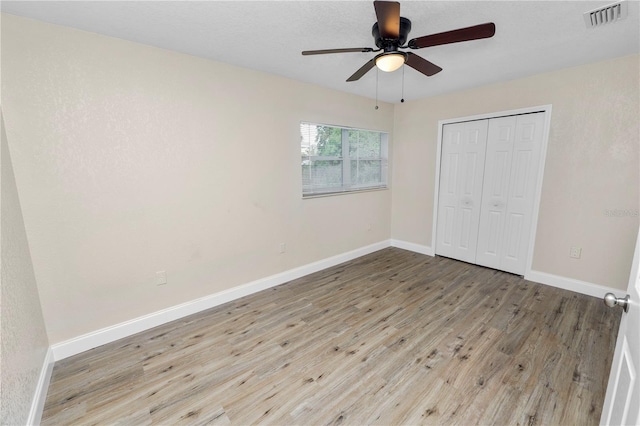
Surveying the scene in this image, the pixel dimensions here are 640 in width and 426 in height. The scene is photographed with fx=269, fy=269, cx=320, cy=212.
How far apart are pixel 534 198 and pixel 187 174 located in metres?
3.99

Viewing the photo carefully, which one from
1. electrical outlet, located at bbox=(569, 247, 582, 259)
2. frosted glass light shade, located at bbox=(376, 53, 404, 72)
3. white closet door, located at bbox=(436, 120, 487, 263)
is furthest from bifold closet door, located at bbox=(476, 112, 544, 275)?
frosted glass light shade, located at bbox=(376, 53, 404, 72)

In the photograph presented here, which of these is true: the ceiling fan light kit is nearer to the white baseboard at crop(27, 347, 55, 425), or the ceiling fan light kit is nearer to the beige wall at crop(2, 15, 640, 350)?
the beige wall at crop(2, 15, 640, 350)

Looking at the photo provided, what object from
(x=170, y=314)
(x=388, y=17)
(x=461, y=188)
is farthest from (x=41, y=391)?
(x=461, y=188)

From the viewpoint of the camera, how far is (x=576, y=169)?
3000mm

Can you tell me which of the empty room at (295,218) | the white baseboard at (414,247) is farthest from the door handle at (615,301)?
the white baseboard at (414,247)

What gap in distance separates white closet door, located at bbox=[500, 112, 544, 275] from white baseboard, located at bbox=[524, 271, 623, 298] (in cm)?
15

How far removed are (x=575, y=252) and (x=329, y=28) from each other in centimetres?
357

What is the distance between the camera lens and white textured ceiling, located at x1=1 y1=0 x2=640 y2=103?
1764 millimetres

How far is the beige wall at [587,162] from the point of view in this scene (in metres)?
2.70

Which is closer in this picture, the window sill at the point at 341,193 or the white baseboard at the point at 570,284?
the white baseboard at the point at 570,284

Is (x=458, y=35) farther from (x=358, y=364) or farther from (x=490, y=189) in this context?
(x=490, y=189)

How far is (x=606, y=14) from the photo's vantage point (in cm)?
185

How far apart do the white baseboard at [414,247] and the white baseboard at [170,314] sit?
1531 mm

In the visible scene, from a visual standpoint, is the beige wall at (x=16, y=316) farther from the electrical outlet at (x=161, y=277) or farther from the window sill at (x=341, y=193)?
the window sill at (x=341, y=193)
